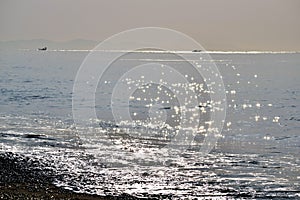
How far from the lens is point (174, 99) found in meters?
61.7

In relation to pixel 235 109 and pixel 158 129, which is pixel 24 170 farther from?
pixel 235 109

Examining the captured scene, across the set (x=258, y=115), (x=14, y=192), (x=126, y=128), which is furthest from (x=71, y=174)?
(x=258, y=115)

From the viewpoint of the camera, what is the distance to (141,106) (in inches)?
1981

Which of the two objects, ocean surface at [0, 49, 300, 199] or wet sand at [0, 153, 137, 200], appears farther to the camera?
ocean surface at [0, 49, 300, 199]

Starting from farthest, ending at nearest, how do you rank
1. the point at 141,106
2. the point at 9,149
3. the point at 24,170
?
the point at 141,106, the point at 9,149, the point at 24,170

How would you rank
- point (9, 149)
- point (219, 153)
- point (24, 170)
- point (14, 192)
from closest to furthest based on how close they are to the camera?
1. point (14, 192)
2. point (24, 170)
3. point (9, 149)
4. point (219, 153)

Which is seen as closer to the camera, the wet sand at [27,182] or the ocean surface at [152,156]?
the wet sand at [27,182]

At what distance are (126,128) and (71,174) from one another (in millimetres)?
14224

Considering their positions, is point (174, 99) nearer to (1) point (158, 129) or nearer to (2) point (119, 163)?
(1) point (158, 129)

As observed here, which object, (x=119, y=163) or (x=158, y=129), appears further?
(x=158, y=129)

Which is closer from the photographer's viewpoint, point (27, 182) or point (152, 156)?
point (27, 182)

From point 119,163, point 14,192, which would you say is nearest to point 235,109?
point 119,163

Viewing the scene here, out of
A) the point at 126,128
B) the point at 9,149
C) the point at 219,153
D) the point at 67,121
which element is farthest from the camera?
the point at 67,121

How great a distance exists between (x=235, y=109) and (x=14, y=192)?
126ft
